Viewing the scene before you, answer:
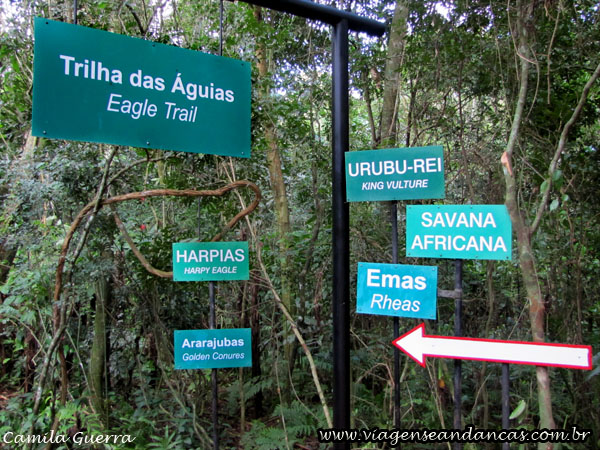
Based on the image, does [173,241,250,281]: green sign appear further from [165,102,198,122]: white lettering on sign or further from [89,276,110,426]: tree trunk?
[89,276,110,426]: tree trunk

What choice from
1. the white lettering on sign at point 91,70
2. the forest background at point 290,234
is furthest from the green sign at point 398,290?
the white lettering on sign at point 91,70

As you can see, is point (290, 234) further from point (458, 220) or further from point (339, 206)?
point (458, 220)

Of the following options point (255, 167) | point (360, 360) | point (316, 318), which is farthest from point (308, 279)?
point (255, 167)

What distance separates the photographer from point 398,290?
2359 millimetres

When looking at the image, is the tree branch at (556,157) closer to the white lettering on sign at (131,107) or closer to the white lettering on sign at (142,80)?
the white lettering on sign at (142,80)

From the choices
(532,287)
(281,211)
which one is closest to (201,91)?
(532,287)

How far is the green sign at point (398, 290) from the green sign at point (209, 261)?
1.14 metres

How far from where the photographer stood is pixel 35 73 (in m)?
1.92

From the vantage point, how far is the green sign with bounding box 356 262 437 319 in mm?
2285

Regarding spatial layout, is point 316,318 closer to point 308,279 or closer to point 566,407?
point 308,279

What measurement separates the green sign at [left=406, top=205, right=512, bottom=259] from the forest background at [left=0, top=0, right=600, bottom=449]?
1.52 metres

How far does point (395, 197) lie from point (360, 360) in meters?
2.63

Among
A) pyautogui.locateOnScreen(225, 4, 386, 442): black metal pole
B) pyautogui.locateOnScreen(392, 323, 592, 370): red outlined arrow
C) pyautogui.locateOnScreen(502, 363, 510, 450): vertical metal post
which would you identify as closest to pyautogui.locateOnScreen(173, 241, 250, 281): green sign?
pyautogui.locateOnScreen(225, 4, 386, 442): black metal pole

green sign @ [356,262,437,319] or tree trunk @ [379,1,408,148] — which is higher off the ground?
tree trunk @ [379,1,408,148]
